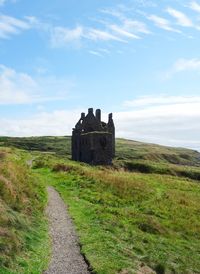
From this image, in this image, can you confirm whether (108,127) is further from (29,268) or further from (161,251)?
(29,268)

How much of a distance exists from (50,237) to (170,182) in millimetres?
35137

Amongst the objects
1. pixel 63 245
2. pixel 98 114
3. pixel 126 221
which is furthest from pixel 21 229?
pixel 98 114

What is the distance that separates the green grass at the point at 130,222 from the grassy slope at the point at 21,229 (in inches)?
82.0

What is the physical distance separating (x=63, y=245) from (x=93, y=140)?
54.4 m

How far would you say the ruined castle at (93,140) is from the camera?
74438 millimetres

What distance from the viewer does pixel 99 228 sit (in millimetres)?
23906

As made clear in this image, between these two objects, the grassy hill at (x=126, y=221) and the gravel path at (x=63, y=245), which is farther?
the grassy hill at (x=126, y=221)

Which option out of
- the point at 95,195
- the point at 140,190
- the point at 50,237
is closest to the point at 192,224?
the point at 95,195

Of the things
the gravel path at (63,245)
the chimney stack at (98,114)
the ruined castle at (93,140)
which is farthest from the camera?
the chimney stack at (98,114)

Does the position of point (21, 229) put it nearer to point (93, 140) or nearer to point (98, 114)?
point (93, 140)

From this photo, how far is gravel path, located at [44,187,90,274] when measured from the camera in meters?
16.8

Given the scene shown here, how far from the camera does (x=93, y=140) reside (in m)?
74.2

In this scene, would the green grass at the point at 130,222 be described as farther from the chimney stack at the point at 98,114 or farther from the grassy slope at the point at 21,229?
the chimney stack at the point at 98,114

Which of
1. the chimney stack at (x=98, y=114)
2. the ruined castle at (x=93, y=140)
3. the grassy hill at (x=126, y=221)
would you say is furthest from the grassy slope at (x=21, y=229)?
the chimney stack at (x=98, y=114)
